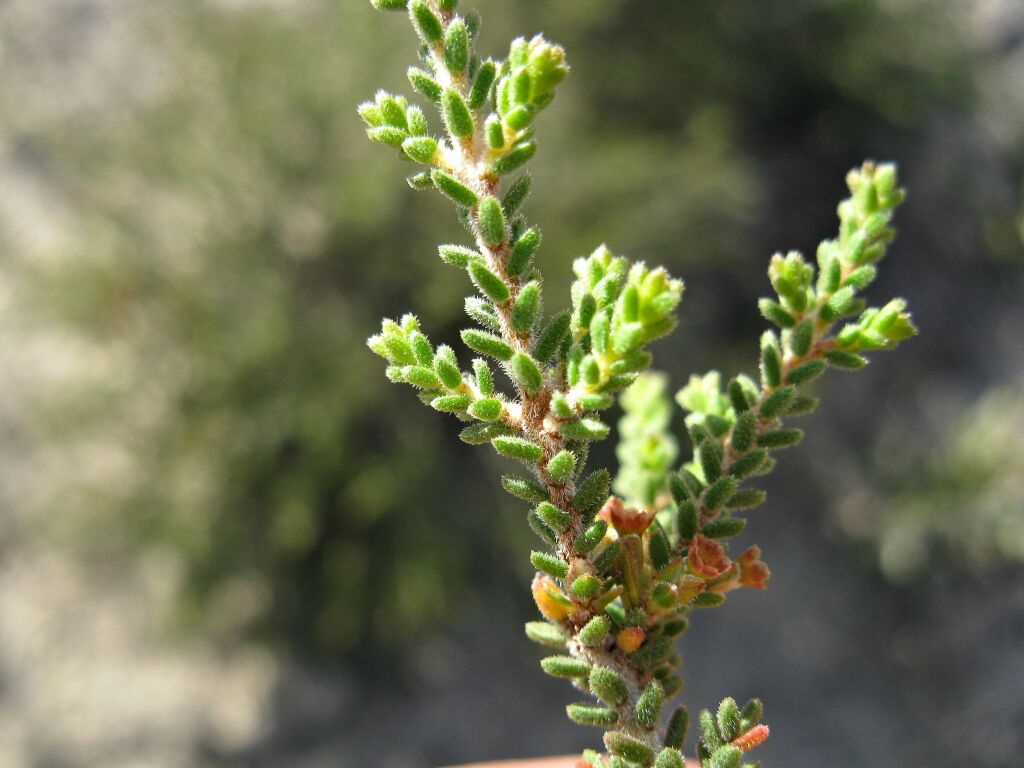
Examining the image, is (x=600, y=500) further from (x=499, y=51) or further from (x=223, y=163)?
(x=499, y=51)

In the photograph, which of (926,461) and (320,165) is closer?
(320,165)

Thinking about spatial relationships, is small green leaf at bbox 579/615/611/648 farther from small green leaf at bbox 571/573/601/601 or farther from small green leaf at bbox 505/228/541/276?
small green leaf at bbox 505/228/541/276

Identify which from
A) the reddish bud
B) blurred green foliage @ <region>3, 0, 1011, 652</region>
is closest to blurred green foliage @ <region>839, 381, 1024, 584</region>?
blurred green foliage @ <region>3, 0, 1011, 652</region>

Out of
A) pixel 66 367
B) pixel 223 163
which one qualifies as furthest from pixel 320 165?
pixel 66 367

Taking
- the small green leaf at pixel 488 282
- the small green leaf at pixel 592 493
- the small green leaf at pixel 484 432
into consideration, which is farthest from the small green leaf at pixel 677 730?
the small green leaf at pixel 488 282

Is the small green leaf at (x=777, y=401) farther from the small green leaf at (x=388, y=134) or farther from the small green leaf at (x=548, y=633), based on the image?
the small green leaf at (x=388, y=134)

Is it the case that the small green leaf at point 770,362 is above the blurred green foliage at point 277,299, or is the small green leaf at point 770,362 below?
below

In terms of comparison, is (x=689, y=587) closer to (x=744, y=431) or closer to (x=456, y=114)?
(x=744, y=431)
